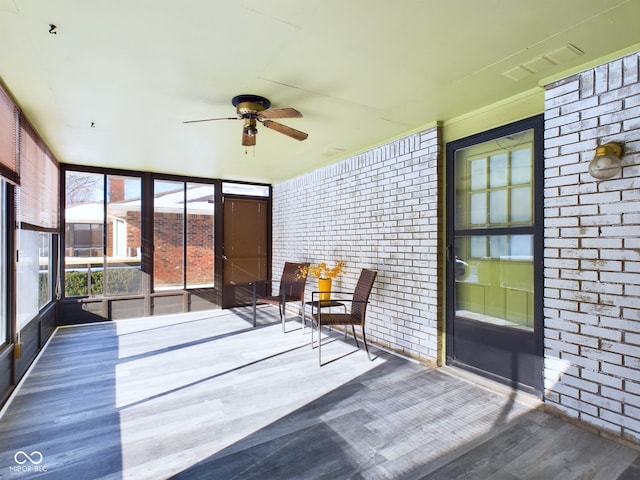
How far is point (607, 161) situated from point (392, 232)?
2156mm

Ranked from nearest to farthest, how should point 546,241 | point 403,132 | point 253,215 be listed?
point 546,241 < point 403,132 < point 253,215

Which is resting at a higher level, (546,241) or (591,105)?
(591,105)

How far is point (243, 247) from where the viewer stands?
6.84 meters

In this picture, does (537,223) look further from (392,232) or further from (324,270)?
(324,270)

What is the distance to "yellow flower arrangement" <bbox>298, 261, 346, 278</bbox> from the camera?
15.7 feet

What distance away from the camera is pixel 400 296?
13.0 ft

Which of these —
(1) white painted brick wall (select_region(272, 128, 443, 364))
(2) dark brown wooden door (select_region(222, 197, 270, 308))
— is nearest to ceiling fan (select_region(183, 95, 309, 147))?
(1) white painted brick wall (select_region(272, 128, 443, 364))

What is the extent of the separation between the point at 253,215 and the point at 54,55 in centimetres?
481

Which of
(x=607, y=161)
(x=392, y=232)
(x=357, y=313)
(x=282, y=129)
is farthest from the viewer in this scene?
(x=392, y=232)

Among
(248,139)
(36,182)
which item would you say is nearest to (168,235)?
(36,182)

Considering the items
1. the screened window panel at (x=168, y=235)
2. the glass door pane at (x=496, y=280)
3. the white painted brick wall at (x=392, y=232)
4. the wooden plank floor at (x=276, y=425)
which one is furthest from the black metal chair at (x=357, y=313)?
the screened window panel at (x=168, y=235)

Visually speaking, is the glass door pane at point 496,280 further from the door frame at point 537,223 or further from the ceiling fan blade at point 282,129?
the ceiling fan blade at point 282,129

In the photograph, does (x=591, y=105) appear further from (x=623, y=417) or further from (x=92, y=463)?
(x=92, y=463)

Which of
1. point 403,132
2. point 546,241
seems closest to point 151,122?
point 403,132
